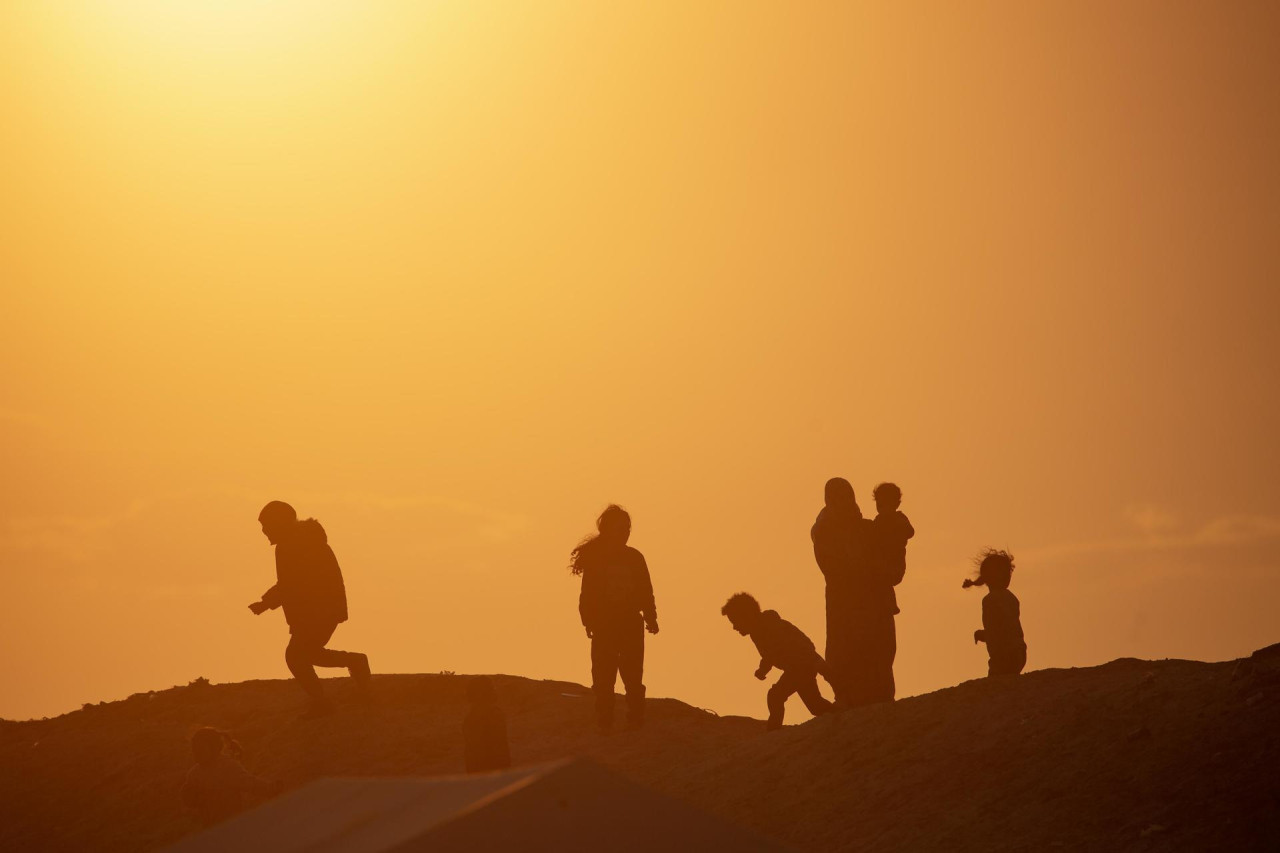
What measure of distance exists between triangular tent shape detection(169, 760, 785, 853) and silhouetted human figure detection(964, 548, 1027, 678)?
351 inches

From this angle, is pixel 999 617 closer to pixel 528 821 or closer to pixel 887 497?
pixel 887 497

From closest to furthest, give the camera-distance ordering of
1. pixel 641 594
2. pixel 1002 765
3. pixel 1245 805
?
1. pixel 1245 805
2. pixel 1002 765
3. pixel 641 594

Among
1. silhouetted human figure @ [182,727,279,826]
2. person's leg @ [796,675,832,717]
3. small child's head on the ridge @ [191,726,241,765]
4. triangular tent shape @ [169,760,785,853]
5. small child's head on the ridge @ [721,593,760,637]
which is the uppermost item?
small child's head on the ridge @ [721,593,760,637]

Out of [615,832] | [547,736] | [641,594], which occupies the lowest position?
[615,832]

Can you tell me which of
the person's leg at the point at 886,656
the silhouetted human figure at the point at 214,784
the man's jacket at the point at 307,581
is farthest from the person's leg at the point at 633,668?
the silhouetted human figure at the point at 214,784

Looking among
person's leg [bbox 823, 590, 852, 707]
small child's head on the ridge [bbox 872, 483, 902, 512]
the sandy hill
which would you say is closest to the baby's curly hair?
small child's head on the ridge [bbox 872, 483, 902, 512]

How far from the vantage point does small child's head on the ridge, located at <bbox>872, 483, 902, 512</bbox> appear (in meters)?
17.8

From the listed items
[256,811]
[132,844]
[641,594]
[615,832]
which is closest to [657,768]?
[641,594]

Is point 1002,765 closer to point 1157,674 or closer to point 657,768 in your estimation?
point 1157,674

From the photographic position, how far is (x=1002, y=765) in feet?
46.0

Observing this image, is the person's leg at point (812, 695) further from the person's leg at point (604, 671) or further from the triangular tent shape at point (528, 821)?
the triangular tent shape at point (528, 821)

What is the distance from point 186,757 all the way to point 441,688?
344cm

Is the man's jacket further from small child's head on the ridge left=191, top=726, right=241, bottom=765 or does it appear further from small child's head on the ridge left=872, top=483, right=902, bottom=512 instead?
small child's head on the ridge left=872, top=483, right=902, bottom=512

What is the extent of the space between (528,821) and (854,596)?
9.89 meters
